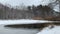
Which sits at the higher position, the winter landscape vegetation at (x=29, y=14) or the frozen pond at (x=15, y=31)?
the winter landscape vegetation at (x=29, y=14)

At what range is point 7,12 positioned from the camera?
226 cm

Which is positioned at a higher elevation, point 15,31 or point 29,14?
point 29,14

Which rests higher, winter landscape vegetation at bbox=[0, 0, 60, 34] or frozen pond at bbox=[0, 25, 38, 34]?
winter landscape vegetation at bbox=[0, 0, 60, 34]

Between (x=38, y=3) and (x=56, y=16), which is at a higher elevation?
(x=38, y=3)

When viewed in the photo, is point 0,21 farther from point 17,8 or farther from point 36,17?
point 36,17

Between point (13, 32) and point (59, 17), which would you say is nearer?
point (13, 32)

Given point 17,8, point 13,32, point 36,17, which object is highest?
point 17,8

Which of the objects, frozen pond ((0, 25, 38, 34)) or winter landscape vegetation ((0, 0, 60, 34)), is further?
winter landscape vegetation ((0, 0, 60, 34))

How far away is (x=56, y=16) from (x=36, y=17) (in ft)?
1.07

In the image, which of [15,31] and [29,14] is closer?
[15,31]

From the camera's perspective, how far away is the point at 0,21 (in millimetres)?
2262

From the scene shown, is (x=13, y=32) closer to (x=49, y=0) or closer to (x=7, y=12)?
(x=7, y=12)

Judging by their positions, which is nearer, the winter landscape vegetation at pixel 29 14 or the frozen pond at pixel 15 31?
the frozen pond at pixel 15 31

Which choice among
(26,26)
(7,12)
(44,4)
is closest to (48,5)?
(44,4)
